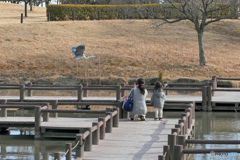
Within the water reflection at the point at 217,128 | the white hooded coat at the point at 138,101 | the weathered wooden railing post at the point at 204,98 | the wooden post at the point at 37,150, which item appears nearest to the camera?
the wooden post at the point at 37,150

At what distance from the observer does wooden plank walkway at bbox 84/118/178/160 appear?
41.7 feet

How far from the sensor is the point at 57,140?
17125 mm

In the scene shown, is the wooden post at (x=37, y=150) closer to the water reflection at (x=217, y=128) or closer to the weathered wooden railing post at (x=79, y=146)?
the weathered wooden railing post at (x=79, y=146)

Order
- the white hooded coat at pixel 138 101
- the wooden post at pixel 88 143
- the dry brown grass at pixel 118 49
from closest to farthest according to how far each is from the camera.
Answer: the wooden post at pixel 88 143 → the white hooded coat at pixel 138 101 → the dry brown grass at pixel 118 49

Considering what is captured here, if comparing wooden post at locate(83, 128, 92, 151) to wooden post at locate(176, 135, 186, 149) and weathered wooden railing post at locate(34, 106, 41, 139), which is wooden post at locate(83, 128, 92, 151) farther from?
weathered wooden railing post at locate(34, 106, 41, 139)

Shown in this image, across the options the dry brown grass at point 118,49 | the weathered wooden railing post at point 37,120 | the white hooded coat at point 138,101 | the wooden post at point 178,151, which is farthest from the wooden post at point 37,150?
the dry brown grass at point 118,49

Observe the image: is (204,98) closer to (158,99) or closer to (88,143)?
(158,99)

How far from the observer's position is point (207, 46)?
4819 cm

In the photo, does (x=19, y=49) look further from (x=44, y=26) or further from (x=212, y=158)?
(x=212, y=158)

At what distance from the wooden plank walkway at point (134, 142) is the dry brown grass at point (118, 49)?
22.3 m

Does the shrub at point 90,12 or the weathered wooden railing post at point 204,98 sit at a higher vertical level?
the shrub at point 90,12

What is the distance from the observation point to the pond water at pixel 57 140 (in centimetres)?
1513

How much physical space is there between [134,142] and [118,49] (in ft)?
107

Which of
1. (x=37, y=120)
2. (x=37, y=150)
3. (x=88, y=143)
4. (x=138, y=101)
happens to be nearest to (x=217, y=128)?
(x=138, y=101)
